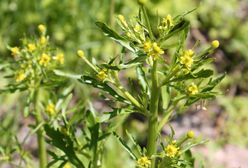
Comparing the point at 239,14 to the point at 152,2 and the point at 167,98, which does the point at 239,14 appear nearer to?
the point at 152,2

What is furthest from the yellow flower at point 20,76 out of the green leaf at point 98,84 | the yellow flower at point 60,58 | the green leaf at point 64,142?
the green leaf at point 98,84

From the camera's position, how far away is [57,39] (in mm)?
4949

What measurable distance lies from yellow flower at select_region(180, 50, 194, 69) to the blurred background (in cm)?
280

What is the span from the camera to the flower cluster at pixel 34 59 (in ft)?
7.43

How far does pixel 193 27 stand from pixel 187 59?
397 centimetres

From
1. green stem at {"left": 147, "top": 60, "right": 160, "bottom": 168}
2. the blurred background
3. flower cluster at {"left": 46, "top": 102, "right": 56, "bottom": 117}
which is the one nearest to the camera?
green stem at {"left": 147, "top": 60, "right": 160, "bottom": 168}

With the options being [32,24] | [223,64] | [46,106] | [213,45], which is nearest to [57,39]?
[32,24]

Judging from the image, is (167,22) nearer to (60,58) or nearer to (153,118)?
(153,118)

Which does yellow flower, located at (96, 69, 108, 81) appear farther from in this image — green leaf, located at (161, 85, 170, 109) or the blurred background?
the blurred background

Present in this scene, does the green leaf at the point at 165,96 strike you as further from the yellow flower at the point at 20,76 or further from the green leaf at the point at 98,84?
the yellow flower at the point at 20,76

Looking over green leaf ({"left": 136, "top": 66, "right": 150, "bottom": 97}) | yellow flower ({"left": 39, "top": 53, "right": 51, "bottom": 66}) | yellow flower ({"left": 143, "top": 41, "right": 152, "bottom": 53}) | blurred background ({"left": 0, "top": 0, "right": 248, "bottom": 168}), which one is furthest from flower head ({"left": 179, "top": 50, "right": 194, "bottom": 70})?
blurred background ({"left": 0, "top": 0, "right": 248, "bottom": 168})

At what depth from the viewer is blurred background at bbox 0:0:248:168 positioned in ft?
15.6

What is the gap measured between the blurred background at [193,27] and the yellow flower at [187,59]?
9.18 ft

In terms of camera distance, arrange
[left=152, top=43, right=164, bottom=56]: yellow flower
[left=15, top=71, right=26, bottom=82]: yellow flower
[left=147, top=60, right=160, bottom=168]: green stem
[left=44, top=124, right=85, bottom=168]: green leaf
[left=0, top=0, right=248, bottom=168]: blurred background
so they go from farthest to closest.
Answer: [left=0, top=0, right=248, bottom=168]: blurred background, [left=15, top=71, right=26, bottom=82]: yellow flower, [left=44, top=124, right=85, bottom=168]: green leaf, [left=147, top=60, right=160, bottom=168]: green stem, [left=152, top=43, right=164, bottom=56]: yellow flower
